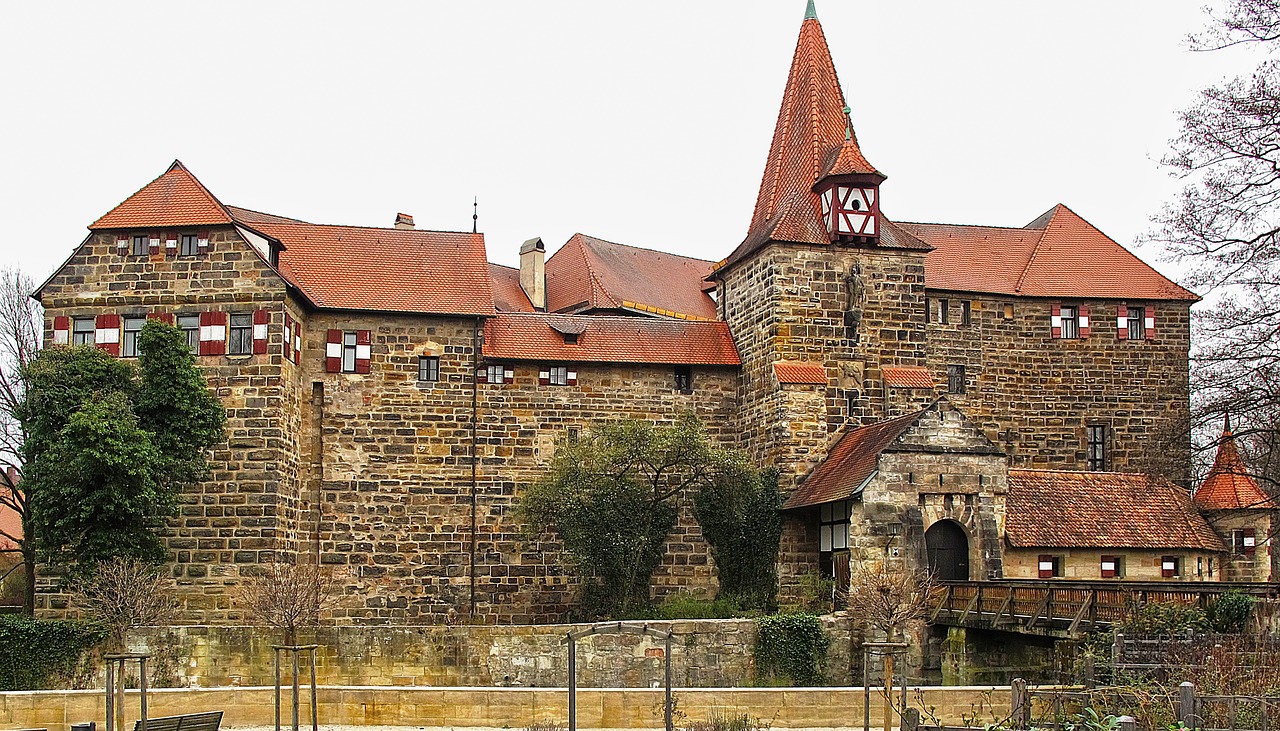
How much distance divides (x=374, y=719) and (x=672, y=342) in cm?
1565

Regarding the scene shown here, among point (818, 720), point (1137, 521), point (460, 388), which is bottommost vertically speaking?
point (818, 720)

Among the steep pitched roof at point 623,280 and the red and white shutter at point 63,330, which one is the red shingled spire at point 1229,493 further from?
the red and white shutter at point 63,330

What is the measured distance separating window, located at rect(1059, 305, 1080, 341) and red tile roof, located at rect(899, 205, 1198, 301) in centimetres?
42

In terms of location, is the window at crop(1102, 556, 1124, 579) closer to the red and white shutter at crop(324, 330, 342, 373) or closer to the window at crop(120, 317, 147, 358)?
the red and white shutter at crop(324, 330, 342, 373)

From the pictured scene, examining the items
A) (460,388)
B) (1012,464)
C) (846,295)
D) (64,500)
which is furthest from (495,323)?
(1012,464)

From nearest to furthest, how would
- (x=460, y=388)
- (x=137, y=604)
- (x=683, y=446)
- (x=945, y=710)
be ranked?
(x=945, y=710) → (x=137, y=604) → (x=683, y=446) → (x=460, y=388)

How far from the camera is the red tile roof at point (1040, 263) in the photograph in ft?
132

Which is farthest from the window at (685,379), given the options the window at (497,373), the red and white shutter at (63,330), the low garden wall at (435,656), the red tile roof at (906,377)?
the red and white shutter at (63,330)

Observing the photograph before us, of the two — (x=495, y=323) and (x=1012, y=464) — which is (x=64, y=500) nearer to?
(x=495, y=323)

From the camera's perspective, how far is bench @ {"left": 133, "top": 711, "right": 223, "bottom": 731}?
801 inches

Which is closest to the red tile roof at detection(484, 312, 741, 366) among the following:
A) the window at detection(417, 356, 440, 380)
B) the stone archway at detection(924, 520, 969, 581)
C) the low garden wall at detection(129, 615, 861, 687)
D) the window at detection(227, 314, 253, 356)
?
the window at detection(417, 356, 440, 380)

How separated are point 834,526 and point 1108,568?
6.08 m

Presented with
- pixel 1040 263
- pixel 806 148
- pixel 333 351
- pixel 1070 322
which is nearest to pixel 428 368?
pixel 333 351

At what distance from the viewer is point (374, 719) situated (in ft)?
77.8
